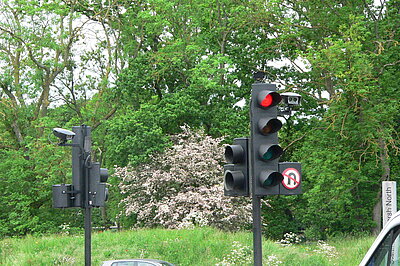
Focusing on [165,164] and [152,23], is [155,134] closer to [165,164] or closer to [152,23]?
[165,164]

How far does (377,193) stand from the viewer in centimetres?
3781

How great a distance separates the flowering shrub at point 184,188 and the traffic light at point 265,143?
24.6 meters

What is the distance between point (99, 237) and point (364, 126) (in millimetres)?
14193

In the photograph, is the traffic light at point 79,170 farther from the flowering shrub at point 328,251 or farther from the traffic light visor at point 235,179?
the flowering shrub at point 328,251

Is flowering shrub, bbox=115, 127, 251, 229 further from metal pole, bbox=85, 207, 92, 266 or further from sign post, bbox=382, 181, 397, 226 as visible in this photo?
metal pole, bbox=85, 207, 92, 266

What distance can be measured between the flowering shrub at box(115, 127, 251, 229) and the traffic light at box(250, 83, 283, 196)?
967 inches

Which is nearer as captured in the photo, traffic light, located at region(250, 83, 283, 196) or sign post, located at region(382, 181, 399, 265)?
traffic light, located at region(250, 83, 283, 196)

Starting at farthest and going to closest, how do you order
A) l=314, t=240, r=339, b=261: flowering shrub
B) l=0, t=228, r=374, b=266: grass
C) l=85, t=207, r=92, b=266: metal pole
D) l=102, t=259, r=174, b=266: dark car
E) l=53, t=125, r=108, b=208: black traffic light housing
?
l=314, t=240, r=339, b=261: flowering shrub < l=0, t=228, r=374, b=266: grass < l=102, t=259, r=174, b=266: dark car < l=85, t=207, r=92, b=266: metal pole < l=53, t=125, r=108, b=208: black traffic light housing

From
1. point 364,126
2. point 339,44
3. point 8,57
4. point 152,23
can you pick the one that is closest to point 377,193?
point 364,126

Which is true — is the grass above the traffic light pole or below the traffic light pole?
below

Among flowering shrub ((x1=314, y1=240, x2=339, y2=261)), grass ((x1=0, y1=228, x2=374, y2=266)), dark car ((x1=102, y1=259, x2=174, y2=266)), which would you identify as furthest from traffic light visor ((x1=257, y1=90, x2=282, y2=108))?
flowering shrub ((x1=314, y1=240, x2=339, y2=261))

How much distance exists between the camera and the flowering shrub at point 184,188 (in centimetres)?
3456

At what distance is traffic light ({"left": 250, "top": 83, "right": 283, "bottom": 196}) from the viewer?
28.0 feet

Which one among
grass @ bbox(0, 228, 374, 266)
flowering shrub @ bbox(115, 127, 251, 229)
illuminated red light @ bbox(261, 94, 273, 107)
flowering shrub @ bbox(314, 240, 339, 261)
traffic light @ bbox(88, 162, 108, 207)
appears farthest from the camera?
flowering shrub @ bbox(115, 127, 251, 229)
